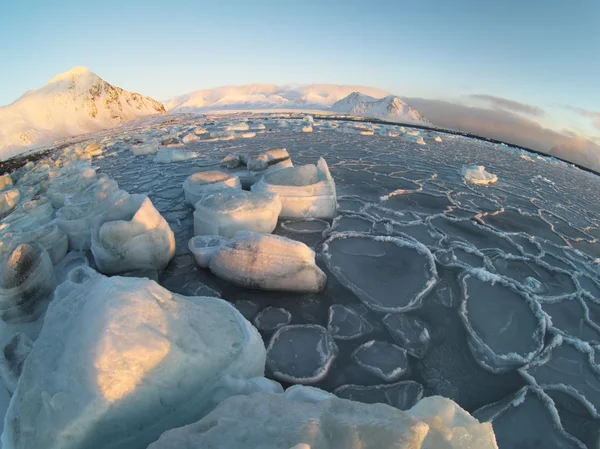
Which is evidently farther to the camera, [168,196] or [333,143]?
[333,143]

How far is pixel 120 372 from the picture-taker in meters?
2.02

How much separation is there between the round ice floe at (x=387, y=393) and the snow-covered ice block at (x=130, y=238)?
141 inches

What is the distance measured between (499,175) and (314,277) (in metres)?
13.7

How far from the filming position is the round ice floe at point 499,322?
3.62m

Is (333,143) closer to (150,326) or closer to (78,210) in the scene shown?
(78,210)

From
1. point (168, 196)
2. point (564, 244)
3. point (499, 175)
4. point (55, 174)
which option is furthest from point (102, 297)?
point (499, 175)

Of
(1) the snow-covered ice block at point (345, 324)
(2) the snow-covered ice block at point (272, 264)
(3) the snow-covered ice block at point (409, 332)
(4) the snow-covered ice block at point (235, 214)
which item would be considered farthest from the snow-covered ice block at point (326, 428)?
(4) the snow-covered ice block at point (235, 214)

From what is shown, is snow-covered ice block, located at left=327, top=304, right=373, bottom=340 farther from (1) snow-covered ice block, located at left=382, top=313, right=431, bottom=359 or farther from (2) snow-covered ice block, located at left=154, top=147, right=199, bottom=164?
(2) snow-covered ice block, located at left=154, top=147, right=199, bottom=164

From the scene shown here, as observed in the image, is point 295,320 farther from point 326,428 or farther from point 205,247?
point 326,428

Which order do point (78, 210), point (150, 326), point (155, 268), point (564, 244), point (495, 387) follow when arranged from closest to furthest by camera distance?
point (150, 326) → point (495, 387) → point (155, 268) → point (78, 210) → point (564, 244)

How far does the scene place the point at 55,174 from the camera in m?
11.4

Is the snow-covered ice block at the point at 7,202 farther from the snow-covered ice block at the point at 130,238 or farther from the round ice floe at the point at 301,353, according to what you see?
the round ice floe at the point at 301,353

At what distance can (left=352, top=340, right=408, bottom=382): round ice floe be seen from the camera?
3334 mm

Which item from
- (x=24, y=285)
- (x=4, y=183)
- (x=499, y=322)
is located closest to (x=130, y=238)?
(x=24, y=285)
